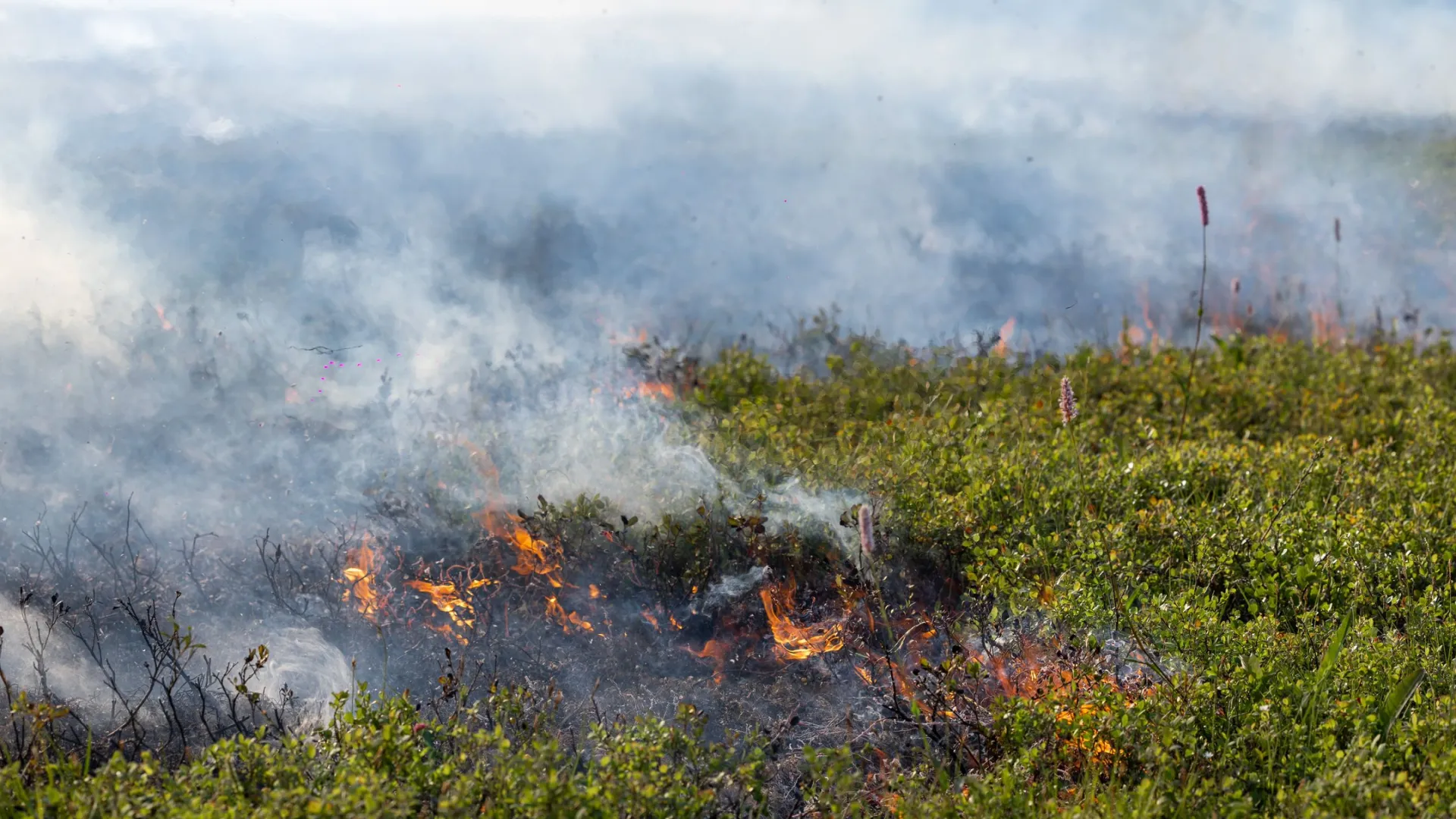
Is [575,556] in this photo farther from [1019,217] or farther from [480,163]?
[1019,217]

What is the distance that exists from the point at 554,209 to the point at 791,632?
3.25 m

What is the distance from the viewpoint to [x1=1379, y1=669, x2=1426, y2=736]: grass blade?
130 inches

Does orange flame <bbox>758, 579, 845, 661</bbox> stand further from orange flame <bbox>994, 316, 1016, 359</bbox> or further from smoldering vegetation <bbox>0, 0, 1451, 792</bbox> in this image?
orange flame <bbox>994, 316, 1016, 359</bbox>

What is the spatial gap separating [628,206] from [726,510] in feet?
8.86

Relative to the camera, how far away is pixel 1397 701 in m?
3.33

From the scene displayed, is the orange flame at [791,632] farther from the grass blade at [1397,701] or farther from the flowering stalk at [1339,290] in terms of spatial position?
the flowering stalk at [1339,290]

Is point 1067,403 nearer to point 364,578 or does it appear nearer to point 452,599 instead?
point 452,599

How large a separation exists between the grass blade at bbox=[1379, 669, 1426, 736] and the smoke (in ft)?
6.03

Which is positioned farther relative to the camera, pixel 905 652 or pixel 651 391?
pixel 651 391

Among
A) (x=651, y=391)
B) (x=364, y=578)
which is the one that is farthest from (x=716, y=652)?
(x=651, y=391)

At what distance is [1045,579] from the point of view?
4.29 metres

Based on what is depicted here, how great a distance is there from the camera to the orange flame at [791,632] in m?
4.00

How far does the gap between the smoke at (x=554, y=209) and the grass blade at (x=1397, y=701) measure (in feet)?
6.03

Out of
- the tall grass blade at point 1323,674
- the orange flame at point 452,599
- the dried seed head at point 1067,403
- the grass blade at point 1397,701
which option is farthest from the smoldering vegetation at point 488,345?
the dried seed head at point 1067,403
